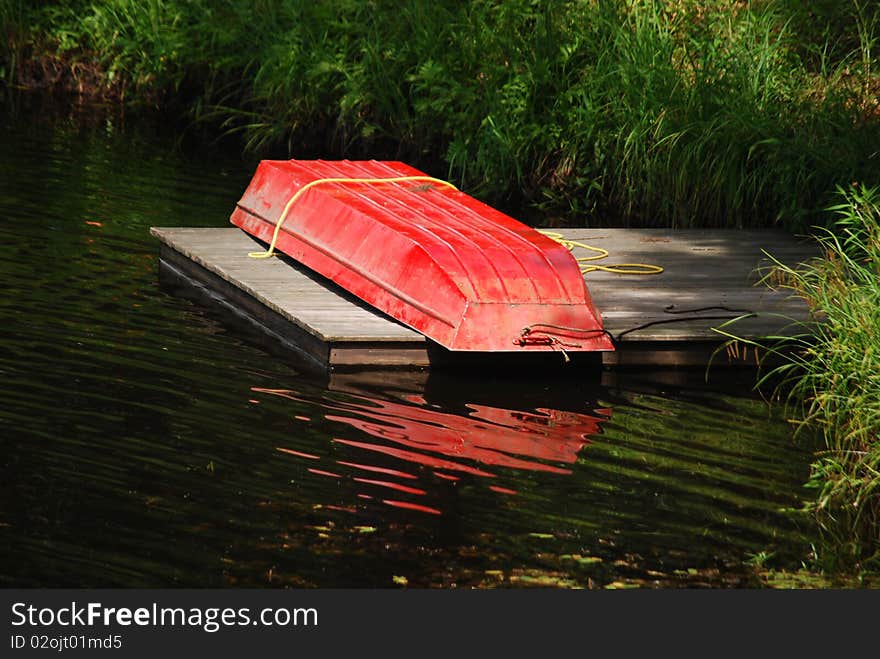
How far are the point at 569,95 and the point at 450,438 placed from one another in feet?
21.1

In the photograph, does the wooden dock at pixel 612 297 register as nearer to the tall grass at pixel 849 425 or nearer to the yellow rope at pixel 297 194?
the yellow rope at pixel 297 194

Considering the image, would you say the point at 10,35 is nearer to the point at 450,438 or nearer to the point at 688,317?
the point at 688,317

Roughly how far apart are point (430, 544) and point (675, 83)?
722 centimetres

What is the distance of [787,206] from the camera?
12008mm

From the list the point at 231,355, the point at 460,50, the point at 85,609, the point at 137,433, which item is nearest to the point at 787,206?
the point at 460,50

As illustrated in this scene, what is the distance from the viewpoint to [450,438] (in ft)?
25.3

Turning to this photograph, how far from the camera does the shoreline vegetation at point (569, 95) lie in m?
12.1

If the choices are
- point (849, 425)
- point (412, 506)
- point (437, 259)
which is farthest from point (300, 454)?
point (849, 425)

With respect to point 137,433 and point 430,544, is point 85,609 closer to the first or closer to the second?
point 430,544

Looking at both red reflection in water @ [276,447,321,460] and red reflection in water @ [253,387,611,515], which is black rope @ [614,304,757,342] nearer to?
red reflection in water @ [253,387,611,515]

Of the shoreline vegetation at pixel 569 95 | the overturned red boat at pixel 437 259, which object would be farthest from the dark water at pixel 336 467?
the shoreline vegetation at pixel 569 95

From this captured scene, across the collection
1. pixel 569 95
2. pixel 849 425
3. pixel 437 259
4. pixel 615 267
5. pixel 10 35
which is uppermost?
pixel 569 95

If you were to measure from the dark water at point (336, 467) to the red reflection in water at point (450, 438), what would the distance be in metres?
0.02

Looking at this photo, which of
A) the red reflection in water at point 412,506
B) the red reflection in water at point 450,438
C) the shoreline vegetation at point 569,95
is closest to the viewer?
the red reflection in water at point 412,506
